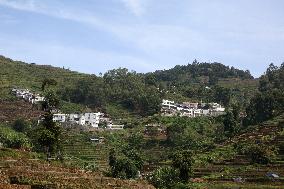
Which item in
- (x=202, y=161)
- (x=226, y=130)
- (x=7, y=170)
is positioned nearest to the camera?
(x=7, y=170)

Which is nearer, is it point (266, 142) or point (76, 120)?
point (266, 142)

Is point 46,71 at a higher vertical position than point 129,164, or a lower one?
higher

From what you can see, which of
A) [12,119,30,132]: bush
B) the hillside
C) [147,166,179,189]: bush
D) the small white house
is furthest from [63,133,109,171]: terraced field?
the hillside

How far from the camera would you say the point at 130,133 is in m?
92.3

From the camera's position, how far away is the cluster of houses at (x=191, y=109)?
379 ft

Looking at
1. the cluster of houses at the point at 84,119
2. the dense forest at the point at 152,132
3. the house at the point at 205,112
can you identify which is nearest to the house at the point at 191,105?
the house at the point at 205,112

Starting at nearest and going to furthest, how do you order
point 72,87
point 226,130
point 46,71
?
point 226,130 < point 72,87 < point 46,71

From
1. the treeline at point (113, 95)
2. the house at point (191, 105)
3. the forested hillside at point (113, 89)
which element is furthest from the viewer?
the house at point (191, 105)

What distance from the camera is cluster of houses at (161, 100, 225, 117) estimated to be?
379 ft

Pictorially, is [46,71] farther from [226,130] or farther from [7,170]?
[7,170]

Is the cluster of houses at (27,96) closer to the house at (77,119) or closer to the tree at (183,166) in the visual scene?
the house at (77,119)

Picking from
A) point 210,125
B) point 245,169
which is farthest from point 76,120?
point 245,169

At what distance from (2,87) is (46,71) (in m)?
33.4

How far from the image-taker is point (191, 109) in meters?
119
